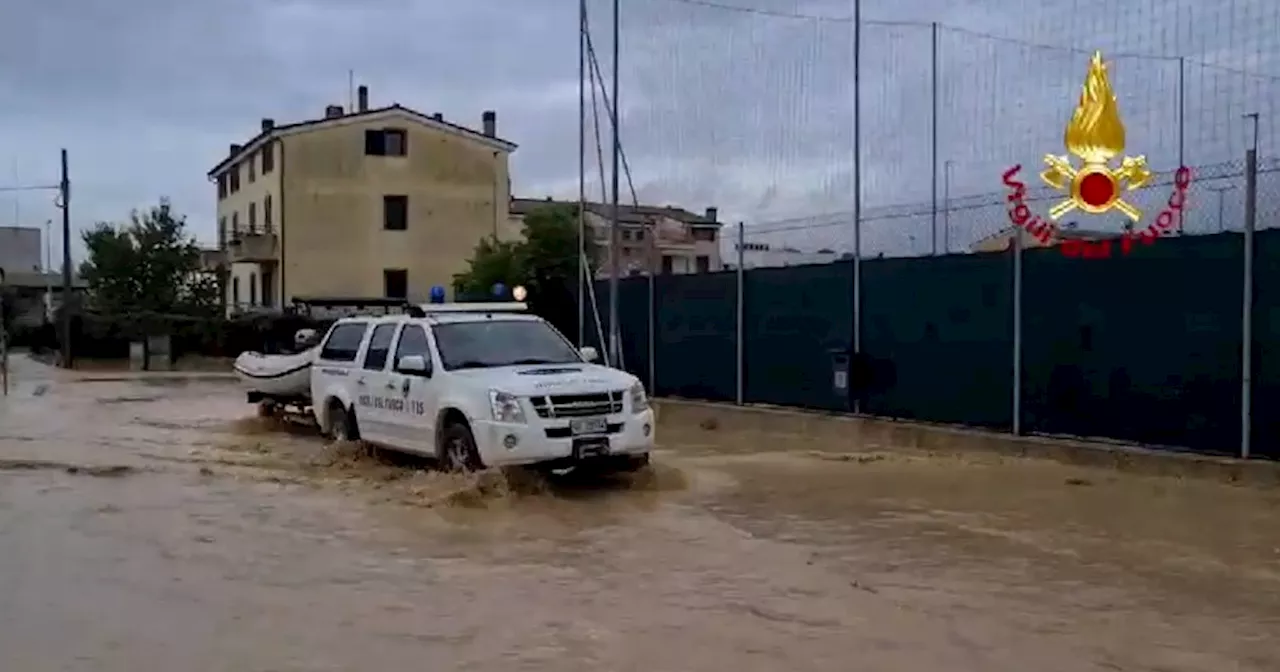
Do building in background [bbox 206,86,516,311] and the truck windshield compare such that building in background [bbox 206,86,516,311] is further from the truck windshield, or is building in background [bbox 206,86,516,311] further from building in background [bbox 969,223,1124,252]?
the truck windshield

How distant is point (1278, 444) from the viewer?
12203 mm

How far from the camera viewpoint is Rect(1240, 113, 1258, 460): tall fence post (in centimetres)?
1242

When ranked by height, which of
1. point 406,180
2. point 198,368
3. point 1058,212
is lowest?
point 198,368

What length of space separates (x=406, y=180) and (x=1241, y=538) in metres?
44.7

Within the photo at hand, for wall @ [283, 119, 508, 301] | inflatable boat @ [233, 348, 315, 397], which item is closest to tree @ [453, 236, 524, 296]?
inflatable boat @ [233, 348, 315, 397]

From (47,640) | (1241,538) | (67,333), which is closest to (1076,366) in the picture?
(1241,538)

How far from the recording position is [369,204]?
5166 cm

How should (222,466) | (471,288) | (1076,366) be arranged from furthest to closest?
(471,288)
(222,466)
(1076,366)

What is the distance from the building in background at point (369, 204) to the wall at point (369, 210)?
0.12ft

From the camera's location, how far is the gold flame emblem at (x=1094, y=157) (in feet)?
51.5

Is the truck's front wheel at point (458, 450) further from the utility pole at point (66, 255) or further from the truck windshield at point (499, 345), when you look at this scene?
the utility pole at point (66, 255)

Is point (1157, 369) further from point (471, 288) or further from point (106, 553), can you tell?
point (471, 288)

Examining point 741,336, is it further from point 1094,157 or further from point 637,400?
point 637,400

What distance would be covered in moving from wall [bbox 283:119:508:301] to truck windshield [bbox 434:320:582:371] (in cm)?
3658
